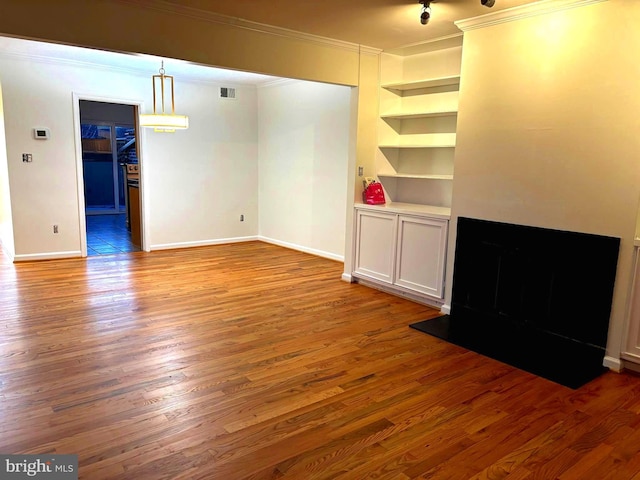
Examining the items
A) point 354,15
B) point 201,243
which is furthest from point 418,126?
point 201,243

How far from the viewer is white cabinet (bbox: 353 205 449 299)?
14.3 feet

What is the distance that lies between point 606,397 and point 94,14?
4.19 m

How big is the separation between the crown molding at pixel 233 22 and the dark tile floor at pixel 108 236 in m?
3.95

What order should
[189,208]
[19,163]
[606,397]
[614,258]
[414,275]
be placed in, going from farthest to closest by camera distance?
[189,208]
[19,163]
[414,275]
[614,258]
[606,397]

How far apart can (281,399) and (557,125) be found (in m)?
2.66

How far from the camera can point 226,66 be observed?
405 cm

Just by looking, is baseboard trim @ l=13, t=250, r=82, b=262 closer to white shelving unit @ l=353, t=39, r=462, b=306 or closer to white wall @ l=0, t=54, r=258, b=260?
white wall @ l=0, t=54, r=258, b=260

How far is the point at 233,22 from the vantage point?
3.97 metres

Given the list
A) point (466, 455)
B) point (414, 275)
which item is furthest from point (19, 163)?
point (466, 455)

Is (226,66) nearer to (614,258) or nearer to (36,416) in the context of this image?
(36,416)

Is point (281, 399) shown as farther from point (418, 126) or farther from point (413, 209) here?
point (418, 126)

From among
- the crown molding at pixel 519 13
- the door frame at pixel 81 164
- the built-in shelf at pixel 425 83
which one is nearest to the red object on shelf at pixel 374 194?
the built-in shelf at pixel 425 83

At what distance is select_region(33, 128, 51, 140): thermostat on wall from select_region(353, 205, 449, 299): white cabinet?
398cm

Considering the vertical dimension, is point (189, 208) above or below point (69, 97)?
below
